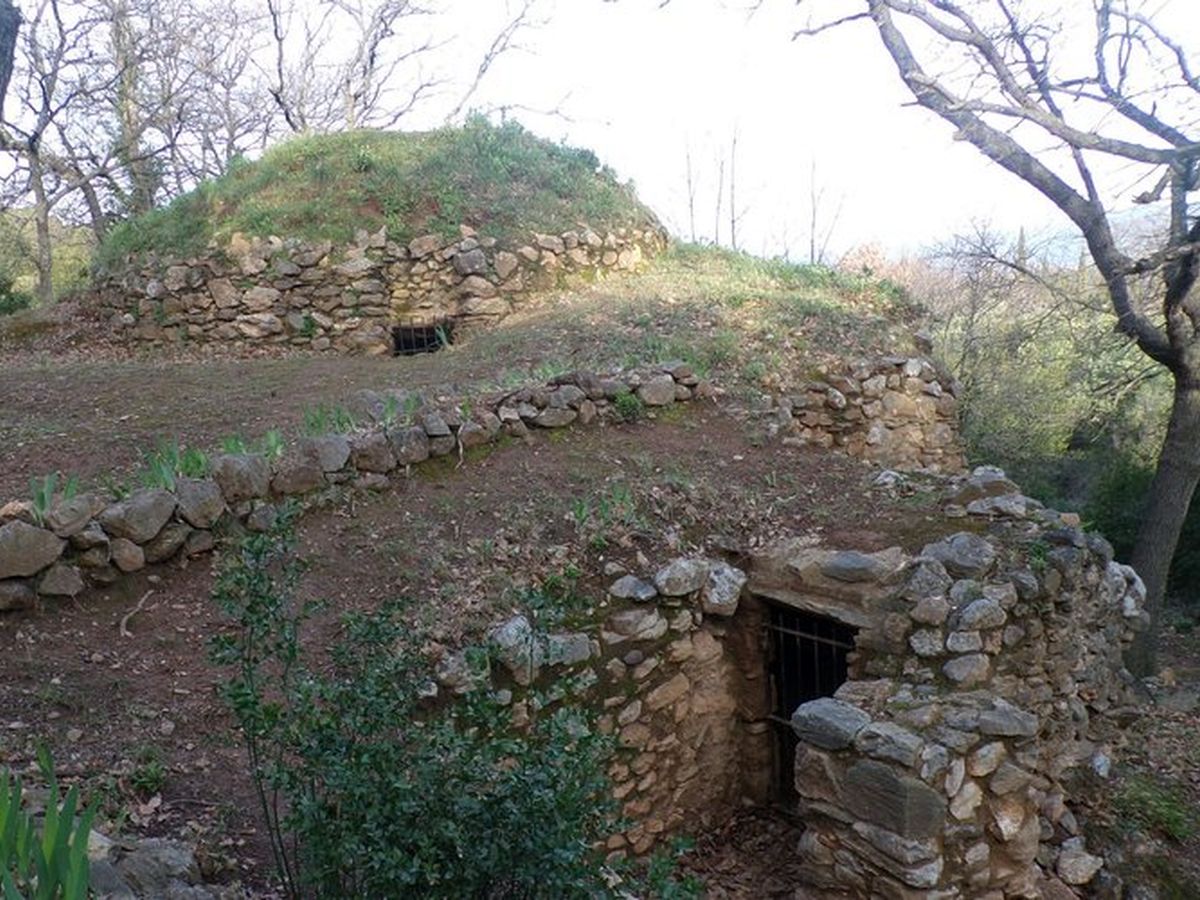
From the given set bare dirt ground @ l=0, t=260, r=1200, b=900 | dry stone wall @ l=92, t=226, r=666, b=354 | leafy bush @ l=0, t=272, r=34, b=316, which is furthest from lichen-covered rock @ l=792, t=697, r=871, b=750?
leafy bush @ l=0, t=272, r=34, b=316

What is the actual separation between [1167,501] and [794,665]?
4758 millimetres

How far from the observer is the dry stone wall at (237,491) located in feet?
13.2

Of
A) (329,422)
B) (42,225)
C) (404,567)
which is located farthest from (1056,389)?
(42,225)

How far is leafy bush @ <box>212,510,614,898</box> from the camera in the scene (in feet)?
6.75

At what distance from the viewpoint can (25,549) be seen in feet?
Result: 12.9

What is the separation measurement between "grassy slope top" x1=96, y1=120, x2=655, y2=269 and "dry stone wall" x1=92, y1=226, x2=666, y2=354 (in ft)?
0.85

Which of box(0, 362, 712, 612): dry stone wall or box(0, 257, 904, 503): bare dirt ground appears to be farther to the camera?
box(0, 257, 904, 503): bare dirt ground

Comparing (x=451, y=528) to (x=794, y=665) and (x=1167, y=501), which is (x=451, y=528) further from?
(x=1167, y=501)

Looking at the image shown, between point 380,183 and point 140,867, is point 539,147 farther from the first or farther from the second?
point 140,867

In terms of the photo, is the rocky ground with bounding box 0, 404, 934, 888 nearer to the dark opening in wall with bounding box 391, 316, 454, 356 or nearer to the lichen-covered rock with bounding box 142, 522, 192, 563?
the lichen-covered rock with bounding box 142, 522, 192, 563

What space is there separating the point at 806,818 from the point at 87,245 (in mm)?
20317

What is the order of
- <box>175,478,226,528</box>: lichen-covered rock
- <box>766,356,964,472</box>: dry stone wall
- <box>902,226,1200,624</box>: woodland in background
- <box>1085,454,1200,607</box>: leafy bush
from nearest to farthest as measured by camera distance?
<box>175,478,226,528</box>: lichen-covered rock
<box>766,356,964,472</box>: dry stone wall
<box>902,226,1200,624</box>: woodland in background
<box>1085,454,1200,607</box>: leafy bush

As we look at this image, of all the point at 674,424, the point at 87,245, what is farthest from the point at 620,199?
the point at 87,245

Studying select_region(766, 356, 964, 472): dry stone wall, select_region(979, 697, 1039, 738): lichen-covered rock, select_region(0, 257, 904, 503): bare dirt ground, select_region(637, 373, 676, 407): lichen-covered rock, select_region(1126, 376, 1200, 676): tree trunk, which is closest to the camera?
select_region(979, 697, 1039, 738): lichen-covered rock
